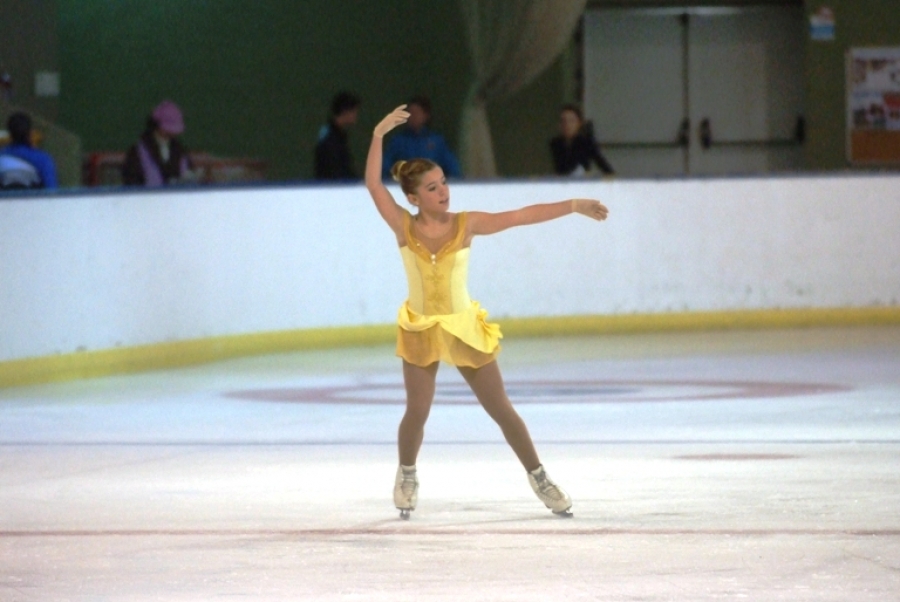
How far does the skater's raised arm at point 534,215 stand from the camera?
5.81 m

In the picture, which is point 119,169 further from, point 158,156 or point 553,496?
point 553,496

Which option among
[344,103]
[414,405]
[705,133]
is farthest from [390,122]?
[705,133]

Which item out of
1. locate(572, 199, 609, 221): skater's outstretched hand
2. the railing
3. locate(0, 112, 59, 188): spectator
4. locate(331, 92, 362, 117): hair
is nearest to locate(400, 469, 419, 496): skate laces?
locate(572, 199, 609, 221): skater's outstretched hand

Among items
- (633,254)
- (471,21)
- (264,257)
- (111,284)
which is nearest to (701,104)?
(471,21)

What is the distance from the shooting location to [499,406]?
6137 mm

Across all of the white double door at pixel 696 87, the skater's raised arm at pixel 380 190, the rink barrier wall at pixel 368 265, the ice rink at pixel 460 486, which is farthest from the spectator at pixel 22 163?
the white double door at pixel 696 87

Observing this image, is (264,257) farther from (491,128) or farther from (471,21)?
(491,128)

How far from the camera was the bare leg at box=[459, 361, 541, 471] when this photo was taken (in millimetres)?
6113

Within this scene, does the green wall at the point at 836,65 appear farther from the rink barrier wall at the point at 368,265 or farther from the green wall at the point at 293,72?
the rink barrier wall at the point at 368,265

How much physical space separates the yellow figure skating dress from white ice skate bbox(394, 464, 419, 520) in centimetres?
37

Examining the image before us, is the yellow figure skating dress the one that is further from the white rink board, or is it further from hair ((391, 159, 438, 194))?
the white rink board

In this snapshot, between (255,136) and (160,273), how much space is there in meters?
7.48

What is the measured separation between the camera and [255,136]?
61.3 ft

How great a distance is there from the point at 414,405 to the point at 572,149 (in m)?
7.75
